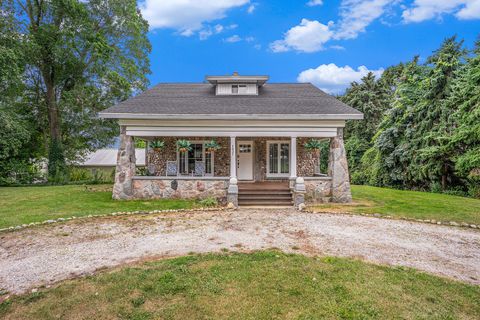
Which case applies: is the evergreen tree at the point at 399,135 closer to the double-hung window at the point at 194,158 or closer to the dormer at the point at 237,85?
the dormer at the point at 237,85

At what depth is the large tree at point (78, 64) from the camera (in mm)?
19234

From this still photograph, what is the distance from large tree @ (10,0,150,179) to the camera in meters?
19.2

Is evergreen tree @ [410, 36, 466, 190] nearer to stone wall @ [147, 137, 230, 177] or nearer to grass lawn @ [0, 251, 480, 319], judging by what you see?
stone wall @ [147, 137, 230, 177]

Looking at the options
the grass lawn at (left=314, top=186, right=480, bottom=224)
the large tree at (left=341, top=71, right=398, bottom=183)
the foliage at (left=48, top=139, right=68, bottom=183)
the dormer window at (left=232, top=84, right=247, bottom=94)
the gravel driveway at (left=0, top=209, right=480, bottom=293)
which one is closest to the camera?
the gravel driveway at (left=0, top=209, right=480, bottom=293)

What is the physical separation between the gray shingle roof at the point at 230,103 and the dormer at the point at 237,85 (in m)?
0.50

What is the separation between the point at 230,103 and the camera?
13.3m

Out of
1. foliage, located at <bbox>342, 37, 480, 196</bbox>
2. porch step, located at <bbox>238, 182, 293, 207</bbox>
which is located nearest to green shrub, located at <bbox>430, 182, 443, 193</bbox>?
foliage, located at <bbox>342, 37, 480, 196</bbox>

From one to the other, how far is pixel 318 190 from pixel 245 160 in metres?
4.34

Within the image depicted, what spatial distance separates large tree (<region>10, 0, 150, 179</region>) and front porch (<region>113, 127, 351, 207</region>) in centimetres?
1014

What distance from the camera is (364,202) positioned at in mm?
11656

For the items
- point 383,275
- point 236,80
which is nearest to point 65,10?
point 236,80

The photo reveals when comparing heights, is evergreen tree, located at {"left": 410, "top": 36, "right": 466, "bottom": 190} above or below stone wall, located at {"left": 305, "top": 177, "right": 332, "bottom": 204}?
above

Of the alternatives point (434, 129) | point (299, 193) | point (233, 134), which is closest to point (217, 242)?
point (299, 193)

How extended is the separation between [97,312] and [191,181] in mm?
8064
